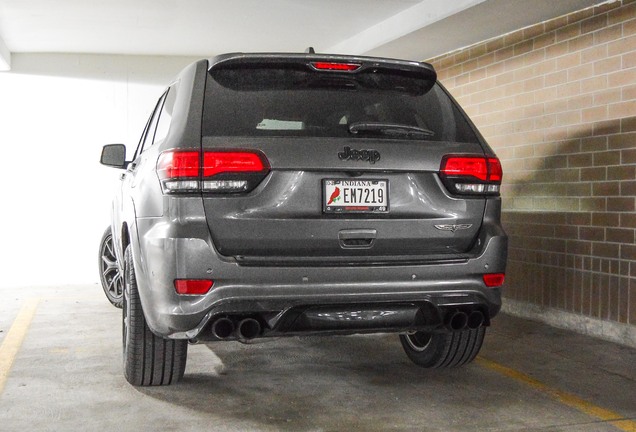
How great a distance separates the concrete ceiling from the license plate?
3347 mm

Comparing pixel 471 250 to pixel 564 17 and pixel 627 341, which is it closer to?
pixel 627 341

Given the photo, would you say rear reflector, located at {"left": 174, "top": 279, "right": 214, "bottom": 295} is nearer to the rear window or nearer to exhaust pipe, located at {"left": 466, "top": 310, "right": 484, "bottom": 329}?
the rear window

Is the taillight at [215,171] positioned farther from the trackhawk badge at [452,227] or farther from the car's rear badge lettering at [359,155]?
the trackhawk badge at [452,227]

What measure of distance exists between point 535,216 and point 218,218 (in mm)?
4377

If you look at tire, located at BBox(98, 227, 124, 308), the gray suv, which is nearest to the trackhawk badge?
the gray suv

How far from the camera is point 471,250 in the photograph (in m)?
3.91

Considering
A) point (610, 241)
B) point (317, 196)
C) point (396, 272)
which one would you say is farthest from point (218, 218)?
point (610, 241)

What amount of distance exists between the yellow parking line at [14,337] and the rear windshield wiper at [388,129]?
2585 millimetres

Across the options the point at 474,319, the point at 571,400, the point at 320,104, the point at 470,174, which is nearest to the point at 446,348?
the point at 571,400

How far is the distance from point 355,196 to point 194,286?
87 centimetres

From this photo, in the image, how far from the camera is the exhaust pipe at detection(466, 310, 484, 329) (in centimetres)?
392

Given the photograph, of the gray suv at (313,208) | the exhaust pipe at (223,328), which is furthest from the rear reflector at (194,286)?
the exhaust pipe at (223,328)

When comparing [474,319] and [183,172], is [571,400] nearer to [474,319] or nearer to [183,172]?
[474,319]

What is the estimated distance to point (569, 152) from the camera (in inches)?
265
